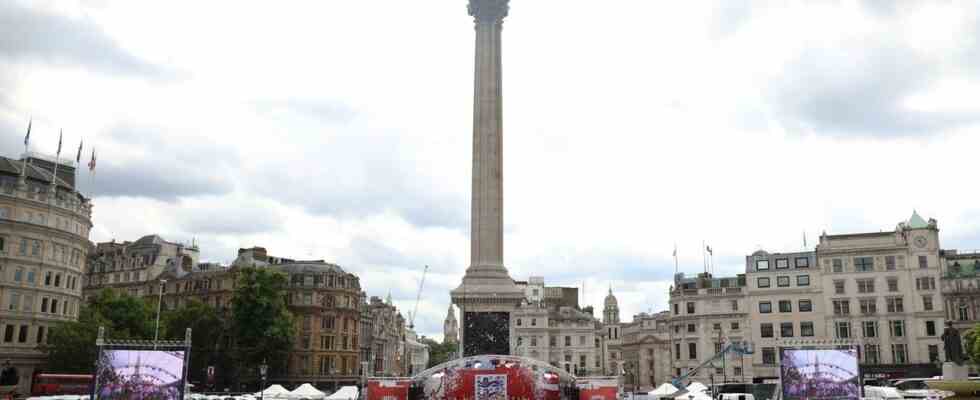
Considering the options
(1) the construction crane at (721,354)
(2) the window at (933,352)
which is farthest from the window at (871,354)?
(1) the construction crane at (721,354)

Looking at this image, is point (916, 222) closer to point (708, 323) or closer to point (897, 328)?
point (897, 328)

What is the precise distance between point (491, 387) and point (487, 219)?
23.6 metres

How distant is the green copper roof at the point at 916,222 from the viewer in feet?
292

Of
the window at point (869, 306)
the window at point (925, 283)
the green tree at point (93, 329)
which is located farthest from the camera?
the window at point (869, 306)

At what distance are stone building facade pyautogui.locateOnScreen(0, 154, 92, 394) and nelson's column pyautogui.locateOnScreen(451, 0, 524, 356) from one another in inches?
1602

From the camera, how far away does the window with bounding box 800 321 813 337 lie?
307 ft

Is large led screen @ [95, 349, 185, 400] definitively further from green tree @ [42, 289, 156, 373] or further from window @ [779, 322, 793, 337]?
window @ [779, 322, 793, 337]

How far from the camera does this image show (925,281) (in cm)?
8762

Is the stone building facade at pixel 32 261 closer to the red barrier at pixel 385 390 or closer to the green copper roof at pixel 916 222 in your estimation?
the red barrier at pixel 385 390

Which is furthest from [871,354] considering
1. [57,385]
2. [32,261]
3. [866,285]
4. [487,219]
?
[32,261]

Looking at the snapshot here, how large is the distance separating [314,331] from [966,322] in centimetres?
7422

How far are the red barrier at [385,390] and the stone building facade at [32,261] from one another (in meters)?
43.9

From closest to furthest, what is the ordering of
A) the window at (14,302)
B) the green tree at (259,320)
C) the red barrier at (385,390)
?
the red barrier at (385,390) < the window at (14,302) < the green tree at (259,320)

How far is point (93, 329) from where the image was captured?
74125 mm
